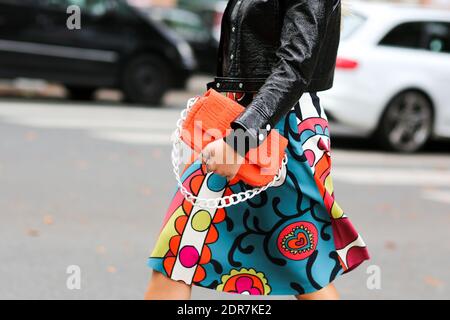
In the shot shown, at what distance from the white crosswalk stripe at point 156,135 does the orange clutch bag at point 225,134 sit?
5780 mm

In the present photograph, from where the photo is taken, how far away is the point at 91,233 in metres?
6.04

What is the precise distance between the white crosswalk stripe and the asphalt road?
0.07 feet

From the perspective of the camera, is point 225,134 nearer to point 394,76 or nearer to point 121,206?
point 121,206

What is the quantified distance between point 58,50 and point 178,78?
2.21 meters

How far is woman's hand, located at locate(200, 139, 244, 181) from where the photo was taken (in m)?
2.57

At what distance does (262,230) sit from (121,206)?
Answer: 4226 millimetres

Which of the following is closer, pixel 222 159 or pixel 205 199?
pixel 222 159

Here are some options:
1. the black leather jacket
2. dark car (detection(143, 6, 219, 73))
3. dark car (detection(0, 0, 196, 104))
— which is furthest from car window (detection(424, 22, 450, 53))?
dark car (detection(143, 6, 219, 73))

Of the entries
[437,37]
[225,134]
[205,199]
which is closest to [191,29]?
[437,37]

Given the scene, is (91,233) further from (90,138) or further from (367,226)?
(90,138)

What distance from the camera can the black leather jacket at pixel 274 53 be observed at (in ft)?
8.48

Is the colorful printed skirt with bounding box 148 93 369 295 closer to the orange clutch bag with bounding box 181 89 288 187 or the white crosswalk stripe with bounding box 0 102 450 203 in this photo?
the orange clutch bag with bounding box 181 89 288 187

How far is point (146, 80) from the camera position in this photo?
1464cm
